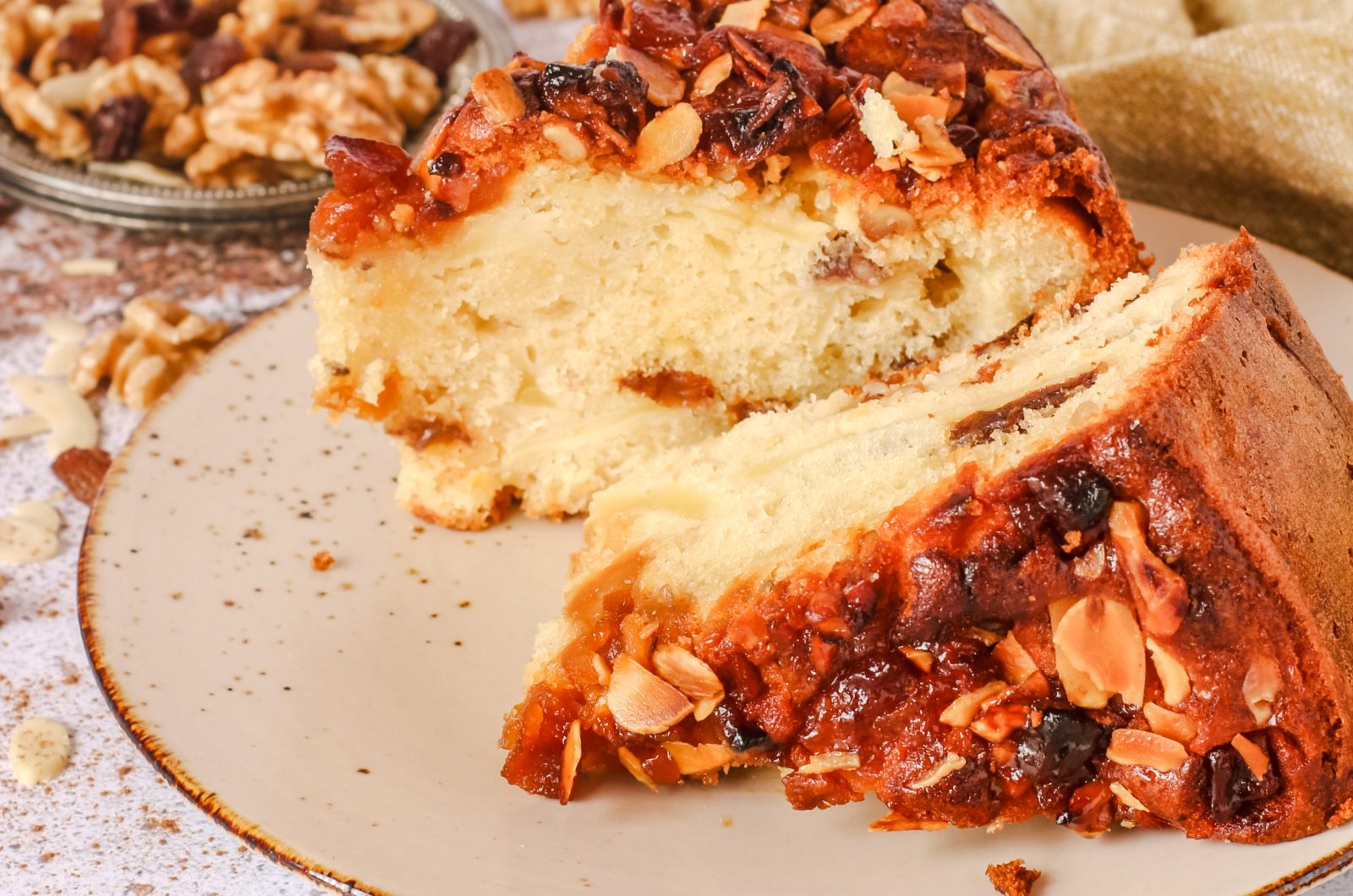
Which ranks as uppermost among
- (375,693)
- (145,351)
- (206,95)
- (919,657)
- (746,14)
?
(746,14)

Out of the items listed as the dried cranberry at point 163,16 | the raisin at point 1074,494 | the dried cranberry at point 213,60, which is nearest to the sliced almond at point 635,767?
the raisin at point 1074,494

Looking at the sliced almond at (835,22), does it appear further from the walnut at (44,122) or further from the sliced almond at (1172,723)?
the walnut at (44,122)

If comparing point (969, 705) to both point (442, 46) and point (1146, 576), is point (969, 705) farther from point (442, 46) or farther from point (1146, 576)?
point (442, 46)

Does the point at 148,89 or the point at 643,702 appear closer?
the point at 643,702

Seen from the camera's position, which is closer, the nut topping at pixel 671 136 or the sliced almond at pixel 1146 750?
the sliced almond at pixel 1146 750

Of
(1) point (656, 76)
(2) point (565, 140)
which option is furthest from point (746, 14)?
(2) point (565, 140)

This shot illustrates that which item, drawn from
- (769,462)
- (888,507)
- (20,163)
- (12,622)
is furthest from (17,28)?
(888,507)

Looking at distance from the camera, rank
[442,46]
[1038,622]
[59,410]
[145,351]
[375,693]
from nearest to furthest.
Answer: [1038,622] < [375,693] < [59,410] < [145,351] < [442,46]

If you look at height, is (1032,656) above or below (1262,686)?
below
